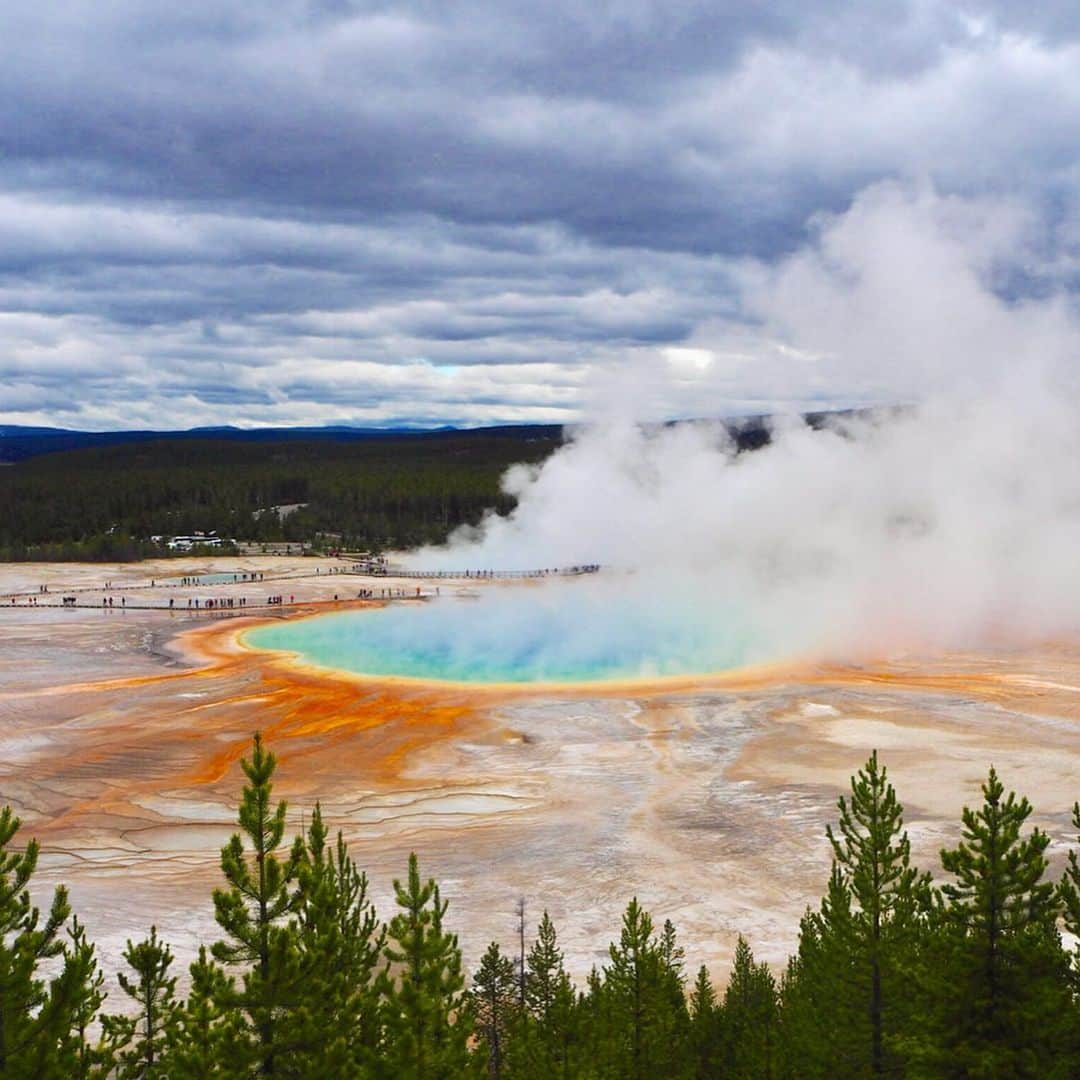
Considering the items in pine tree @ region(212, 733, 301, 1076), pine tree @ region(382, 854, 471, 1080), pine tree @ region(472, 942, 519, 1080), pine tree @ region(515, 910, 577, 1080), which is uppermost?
pine tree @ region(212, 733, 301, 1076)

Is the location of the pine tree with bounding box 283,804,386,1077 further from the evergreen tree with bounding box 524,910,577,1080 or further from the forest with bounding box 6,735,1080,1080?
the evergreen tree with bounding box 524,910,577,1080

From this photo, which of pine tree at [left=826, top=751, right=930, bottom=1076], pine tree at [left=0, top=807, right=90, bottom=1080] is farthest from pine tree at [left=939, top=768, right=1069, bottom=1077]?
pine tree at [left=0, top=807, right=90, bottom=1080]

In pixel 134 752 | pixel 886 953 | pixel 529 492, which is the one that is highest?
pixel 529 492

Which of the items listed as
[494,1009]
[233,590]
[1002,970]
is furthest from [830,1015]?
[233,590]

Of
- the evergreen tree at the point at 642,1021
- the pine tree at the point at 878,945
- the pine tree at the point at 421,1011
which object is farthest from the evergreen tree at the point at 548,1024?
the pine tree at the point at 878,945

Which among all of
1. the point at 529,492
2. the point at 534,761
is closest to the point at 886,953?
the point at 534,761

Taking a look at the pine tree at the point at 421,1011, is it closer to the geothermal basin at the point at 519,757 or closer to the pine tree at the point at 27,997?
the pine tree at the point at 27,997

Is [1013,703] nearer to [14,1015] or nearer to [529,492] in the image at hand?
[14,1015]
